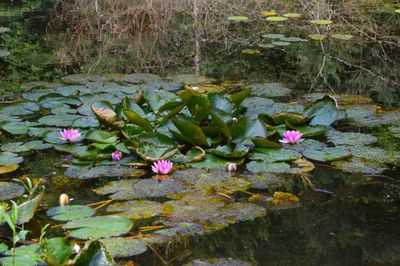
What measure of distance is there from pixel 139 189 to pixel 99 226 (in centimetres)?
44

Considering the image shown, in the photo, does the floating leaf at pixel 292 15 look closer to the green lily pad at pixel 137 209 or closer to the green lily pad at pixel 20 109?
the green lily pad at pixel 20 109

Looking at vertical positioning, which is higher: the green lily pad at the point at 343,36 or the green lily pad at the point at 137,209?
the green lily pad at the point at 343,36

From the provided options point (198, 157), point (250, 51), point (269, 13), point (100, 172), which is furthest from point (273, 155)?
point (269, 13)

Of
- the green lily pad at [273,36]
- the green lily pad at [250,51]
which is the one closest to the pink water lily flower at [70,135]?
the green lily pad at [250,51]

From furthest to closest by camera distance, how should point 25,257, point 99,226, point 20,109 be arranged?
point 20,109 → point 99,226 → point 25,257

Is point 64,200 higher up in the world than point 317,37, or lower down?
lower down

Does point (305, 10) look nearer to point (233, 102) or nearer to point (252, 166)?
point (233, 102)

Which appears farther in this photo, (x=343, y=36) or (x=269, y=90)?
(x=343, y=36)

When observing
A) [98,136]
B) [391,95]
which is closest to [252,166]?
[98,136]

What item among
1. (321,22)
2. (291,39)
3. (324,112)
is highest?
(321,22)

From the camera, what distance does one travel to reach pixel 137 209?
2.43 m

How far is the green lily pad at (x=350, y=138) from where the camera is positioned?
3266mm

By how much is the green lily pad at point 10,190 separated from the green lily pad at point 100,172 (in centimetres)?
27

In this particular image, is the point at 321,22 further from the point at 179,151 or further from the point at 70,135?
the point at 70,135
